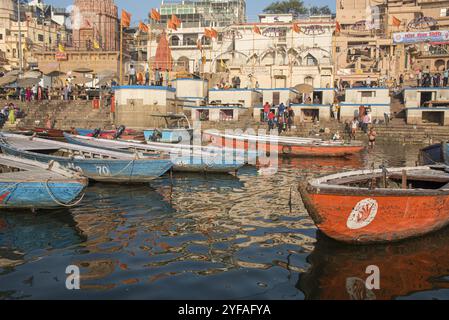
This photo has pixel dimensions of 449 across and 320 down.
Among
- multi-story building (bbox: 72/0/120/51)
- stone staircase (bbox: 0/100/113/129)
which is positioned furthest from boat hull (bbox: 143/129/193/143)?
multi-story building (bbox: 72/0/120/51)

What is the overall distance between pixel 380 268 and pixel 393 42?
44947 mm

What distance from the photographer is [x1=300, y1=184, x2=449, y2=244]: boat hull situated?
832cm

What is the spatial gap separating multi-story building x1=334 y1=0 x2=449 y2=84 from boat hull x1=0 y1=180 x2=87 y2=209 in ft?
137

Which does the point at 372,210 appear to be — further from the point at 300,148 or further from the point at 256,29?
the point at 256,29

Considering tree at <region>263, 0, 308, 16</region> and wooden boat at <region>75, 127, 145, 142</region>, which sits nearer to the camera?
wooden boat at <region>75, 127, 145, 142</region>

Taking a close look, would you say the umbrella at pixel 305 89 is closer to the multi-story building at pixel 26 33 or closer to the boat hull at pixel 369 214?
the boat hull at pixel 369 214

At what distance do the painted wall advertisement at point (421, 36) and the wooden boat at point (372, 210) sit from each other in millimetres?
40495

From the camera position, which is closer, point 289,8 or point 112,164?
point 112,164

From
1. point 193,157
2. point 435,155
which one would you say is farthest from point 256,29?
point 435,155

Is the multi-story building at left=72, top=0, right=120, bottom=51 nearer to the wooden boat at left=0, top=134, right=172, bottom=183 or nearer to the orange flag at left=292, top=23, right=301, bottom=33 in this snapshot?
the orange flag at left=292, top=23, right=301, bottom=33

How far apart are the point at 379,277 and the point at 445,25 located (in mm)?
52576

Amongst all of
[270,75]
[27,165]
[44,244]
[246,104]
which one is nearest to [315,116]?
[246,104]

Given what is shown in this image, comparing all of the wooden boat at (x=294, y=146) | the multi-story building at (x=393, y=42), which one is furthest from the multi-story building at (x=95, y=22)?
the wooden boat at (x=294, y=146)

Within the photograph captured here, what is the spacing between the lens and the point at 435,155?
16047mm
